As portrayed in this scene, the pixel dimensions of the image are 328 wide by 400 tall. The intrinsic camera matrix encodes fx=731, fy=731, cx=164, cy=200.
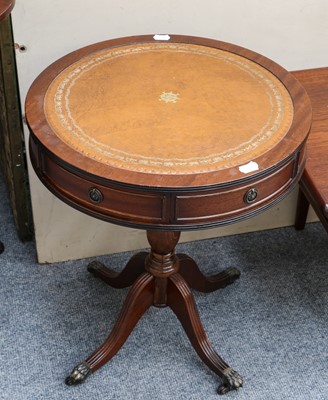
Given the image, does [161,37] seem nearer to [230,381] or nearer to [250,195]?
[250,195]

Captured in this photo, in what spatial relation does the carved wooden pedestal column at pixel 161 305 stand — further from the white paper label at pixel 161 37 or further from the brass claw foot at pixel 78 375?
the white paper label at pixel 161 37

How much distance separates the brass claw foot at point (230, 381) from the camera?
1862 mm

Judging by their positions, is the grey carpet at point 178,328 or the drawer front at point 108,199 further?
the grey carpet at point 178,328

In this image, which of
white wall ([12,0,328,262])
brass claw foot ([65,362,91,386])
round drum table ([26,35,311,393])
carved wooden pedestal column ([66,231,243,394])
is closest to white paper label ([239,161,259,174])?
round drum table ([26,35,311,393])

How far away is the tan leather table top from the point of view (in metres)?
1.45

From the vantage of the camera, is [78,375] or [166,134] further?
[78,375]

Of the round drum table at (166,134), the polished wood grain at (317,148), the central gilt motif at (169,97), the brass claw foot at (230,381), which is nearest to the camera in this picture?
the round drum table at (166,134)

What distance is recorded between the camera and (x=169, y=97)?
1.61 m

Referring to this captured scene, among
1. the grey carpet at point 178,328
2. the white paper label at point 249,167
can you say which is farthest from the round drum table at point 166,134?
the grey carpet at point 178,328

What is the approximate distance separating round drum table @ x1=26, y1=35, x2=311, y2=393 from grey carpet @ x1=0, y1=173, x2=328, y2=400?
0.35ft

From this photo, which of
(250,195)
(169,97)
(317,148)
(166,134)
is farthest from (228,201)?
(317,148)

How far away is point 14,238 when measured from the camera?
231cm

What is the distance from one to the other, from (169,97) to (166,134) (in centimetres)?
15

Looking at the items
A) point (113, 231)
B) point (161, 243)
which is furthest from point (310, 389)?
point (113, 231)
